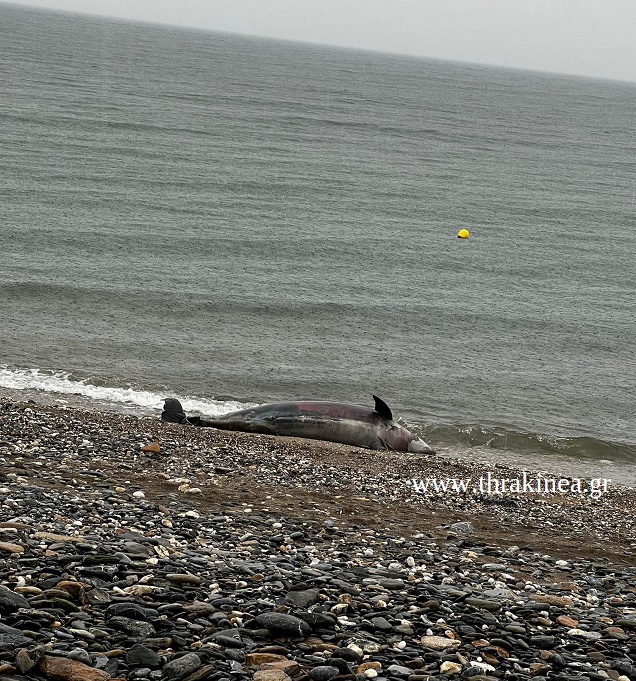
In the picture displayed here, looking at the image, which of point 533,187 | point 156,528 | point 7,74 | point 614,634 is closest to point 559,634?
point 614,634

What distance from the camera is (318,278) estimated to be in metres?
33.8

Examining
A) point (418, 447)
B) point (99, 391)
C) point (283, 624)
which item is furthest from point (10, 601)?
point (99, 391)

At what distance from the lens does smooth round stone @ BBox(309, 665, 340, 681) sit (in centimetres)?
683

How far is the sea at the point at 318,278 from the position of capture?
23.5 m

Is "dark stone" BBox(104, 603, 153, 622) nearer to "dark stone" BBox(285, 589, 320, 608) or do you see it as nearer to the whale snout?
"dark stone" BBox(285, 589, 320, 608)

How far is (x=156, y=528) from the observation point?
1027cm

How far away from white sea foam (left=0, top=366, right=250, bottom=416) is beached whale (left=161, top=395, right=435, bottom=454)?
9.39ft

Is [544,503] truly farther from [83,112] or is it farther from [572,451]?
[83,112]

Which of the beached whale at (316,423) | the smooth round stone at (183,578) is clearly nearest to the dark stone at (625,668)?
the smooth round stone at (183,578)

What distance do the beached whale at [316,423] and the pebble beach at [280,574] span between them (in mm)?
3059

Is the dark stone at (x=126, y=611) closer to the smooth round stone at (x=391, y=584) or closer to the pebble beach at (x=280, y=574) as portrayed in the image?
the pebble beach at (x=280, y=574)

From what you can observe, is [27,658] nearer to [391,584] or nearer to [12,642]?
[12,642]

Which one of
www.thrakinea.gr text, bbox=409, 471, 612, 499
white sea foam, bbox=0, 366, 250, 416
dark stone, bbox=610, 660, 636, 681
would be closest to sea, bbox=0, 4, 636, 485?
white sea foam, bbox=0, 366, 250, 416

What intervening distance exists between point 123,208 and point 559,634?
117ft
